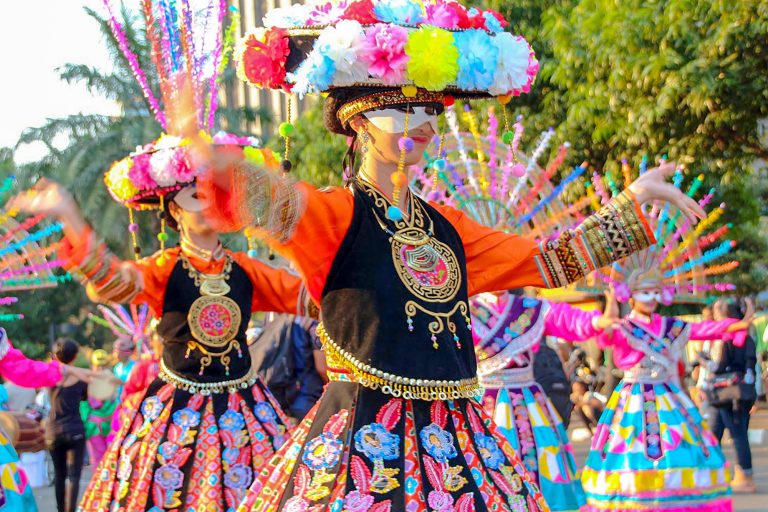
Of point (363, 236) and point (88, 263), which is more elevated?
point (363, 236)

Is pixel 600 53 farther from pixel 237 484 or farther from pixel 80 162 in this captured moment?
pixel 80 162

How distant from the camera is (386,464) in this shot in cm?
380

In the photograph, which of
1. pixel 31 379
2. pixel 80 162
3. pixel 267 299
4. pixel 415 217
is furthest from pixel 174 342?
pixel 80 162

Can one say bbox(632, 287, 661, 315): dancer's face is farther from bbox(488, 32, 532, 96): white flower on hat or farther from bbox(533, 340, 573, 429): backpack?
bbox(488, 32, 532, 96): white flower on hat

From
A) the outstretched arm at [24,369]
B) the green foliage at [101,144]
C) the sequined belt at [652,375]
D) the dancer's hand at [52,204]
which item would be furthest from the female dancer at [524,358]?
the green foliage at [101,144]

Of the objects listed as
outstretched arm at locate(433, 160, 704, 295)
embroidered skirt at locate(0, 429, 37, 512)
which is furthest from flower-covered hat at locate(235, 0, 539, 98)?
embroidered skirt at locate(0, 429, 37, 512)

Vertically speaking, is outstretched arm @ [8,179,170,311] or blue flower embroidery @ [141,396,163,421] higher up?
outstretched arm @ [8,179,170,311]

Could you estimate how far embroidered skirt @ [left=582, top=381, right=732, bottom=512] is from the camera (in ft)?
27.2

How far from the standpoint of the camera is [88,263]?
4.48 metres

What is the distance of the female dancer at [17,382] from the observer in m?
6.57

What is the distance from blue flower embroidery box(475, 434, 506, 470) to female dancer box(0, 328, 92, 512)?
338cm

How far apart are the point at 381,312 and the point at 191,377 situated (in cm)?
285

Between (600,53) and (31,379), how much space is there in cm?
643

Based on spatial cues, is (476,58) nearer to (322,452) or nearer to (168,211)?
(322,452)
